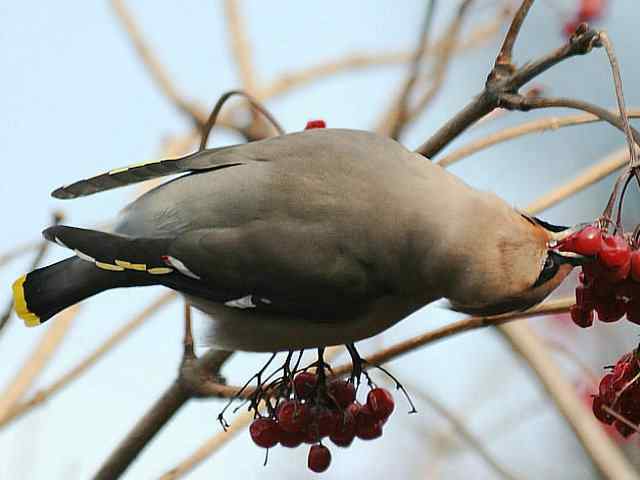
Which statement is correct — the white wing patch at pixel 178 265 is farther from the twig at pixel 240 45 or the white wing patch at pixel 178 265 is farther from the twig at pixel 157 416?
the twig at pixel 240 45

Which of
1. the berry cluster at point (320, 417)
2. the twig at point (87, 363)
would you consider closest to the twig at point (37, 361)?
the twig at point (87, 363)

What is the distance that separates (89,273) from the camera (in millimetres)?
2703

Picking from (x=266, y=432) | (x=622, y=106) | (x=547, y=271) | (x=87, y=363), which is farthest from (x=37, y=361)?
(x=622, y=106)

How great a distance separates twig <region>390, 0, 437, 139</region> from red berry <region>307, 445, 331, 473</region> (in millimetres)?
1003

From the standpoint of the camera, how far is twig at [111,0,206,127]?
361 cm

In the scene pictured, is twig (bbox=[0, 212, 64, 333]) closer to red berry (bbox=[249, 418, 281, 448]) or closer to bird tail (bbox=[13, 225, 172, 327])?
bird tail (bbox=[13, 225, 172, 327])

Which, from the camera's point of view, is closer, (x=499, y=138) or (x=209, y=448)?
(x=209, y=448)

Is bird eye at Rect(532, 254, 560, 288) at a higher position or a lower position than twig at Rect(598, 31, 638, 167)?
lower

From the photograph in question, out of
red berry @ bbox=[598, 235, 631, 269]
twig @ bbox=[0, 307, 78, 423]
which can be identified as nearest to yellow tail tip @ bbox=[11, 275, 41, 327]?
twig @ bbox=[0, 307, 78, 423]

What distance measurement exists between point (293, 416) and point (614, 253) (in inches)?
30.5

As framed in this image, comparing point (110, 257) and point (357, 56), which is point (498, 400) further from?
point (110, 257)

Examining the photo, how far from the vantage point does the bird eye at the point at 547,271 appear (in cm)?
245

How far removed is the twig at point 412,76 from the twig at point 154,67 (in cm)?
67

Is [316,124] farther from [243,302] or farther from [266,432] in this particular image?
[266,432]
